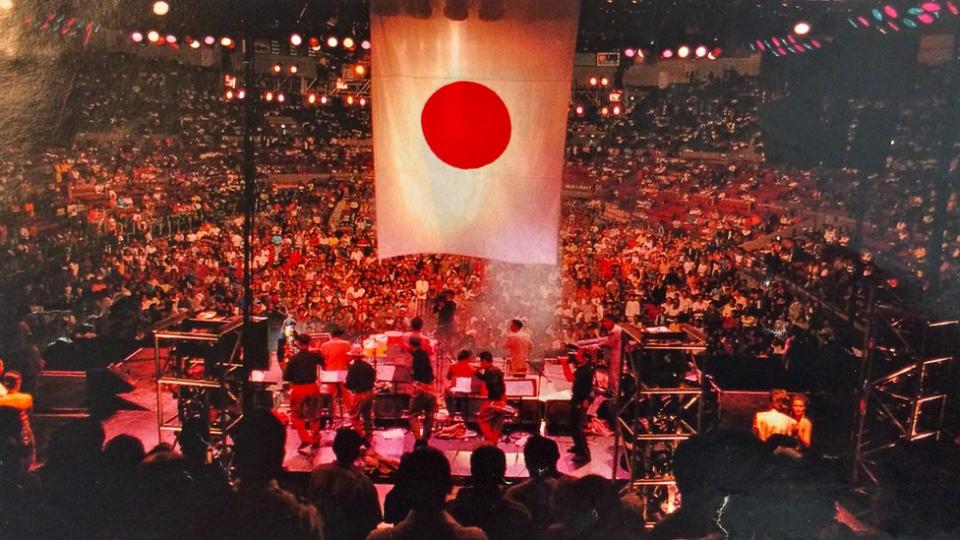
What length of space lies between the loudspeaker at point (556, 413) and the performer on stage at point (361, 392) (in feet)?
7.00

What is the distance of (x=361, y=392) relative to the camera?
7.50 metres

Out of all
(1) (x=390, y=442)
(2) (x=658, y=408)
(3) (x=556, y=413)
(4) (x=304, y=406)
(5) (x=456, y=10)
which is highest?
(5) (x=456, y=10)

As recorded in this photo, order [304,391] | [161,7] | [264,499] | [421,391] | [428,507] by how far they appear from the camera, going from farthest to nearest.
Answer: [421,391], [304,391], [161,7], [264,499], [428,507]

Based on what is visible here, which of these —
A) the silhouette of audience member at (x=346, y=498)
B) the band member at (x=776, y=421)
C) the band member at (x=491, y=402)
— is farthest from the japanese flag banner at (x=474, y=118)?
the band member at (x=776, y=421)

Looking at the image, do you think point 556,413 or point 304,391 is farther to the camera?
point 556,413

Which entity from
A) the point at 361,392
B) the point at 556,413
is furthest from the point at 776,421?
the point at 361,392

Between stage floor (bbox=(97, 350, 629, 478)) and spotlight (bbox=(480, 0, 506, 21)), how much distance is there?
4099mm

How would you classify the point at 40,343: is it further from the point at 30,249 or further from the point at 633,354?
the point at 633,354

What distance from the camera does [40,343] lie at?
26.5ft

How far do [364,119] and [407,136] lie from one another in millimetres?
23340

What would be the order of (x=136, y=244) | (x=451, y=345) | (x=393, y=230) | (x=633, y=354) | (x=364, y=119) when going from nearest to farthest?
1. (x=393, y=230)
2. (x=633, y=354)
3. (x=451, y=345)
4. (x=136, y=244)
5. (x=364, y=119)

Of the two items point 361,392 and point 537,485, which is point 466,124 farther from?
point 361,392

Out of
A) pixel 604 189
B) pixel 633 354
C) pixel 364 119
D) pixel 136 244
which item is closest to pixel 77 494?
pixel 633 354

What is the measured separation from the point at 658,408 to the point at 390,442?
316 centimetres
